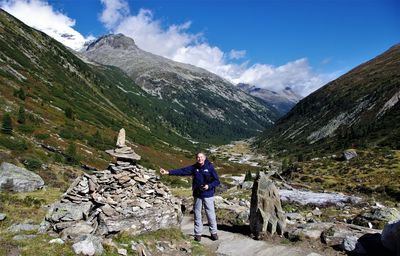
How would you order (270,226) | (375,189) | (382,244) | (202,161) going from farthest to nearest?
1. (375,189)
2. (270,226)
3. (202,161)
4. (382,244)

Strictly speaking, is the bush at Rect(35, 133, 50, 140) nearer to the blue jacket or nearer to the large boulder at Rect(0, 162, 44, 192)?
the large boulder at Rect(0, 162, 44, 192)

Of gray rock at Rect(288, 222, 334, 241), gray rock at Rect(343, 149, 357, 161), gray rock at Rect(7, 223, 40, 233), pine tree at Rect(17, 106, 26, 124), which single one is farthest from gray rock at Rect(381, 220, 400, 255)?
gray rock at Rect(343, 149, 357, 161)

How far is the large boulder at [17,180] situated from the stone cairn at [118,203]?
23056 mm

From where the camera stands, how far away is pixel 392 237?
16.1 metres

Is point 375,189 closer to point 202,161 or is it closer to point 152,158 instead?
point 202,161

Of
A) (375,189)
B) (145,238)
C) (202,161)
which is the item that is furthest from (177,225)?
(375,189)

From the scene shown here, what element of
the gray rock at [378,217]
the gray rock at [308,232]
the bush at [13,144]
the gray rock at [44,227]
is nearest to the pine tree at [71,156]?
the bush at [13,144]

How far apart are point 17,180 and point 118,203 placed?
2581cm

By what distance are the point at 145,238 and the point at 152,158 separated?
361 feet

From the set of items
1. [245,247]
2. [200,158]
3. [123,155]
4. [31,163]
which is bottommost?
[245,247]

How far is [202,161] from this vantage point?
18422 millimetres

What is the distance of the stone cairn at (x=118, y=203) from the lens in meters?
18.8

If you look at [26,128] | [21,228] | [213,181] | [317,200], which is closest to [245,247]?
[213,181]

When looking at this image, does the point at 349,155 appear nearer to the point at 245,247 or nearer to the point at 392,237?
the point at 245,247
